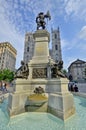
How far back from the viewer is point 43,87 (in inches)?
257

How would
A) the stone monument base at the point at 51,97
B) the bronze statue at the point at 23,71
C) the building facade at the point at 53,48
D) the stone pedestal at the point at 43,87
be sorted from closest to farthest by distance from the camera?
the stone monument base at the point at 51,97
the stone pedestal at the point at 43,87
the bronze statue at the point at 23,71
the building facade at the point at 53,48

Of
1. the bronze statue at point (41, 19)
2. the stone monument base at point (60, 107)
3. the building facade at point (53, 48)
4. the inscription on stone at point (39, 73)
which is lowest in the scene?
the stone monument base at point (60, 107)

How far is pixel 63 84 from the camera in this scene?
5.83 meters

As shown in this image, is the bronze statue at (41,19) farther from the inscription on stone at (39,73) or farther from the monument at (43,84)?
the inscription on stone at (39,73)

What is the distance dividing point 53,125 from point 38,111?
1788mm

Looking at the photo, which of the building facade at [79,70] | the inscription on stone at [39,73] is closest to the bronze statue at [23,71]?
the inscription on stone at [39,73]

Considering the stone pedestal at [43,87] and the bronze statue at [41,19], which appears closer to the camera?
the stone pedestal at [43,87]

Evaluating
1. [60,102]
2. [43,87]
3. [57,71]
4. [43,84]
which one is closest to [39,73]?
[43,84]

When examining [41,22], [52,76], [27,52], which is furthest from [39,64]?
[27,52]

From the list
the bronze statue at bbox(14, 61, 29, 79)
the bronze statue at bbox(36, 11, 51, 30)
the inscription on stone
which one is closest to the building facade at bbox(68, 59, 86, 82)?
the bronze statue at bbox(36, 11, 51, 30)

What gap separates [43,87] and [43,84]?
204mm

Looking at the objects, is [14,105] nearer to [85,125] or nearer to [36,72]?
[36,72]

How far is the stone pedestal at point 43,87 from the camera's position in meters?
4.96

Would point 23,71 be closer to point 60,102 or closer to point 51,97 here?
point 51,97
